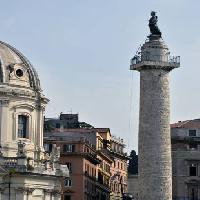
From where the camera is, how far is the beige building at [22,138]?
84.9 metres

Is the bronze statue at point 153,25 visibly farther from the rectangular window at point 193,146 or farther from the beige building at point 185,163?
the rectangular window at point 193,146

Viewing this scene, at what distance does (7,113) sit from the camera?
289 ft

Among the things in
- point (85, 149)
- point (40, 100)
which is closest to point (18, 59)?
point (40, 100)

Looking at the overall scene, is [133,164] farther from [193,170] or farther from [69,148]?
[193,170]

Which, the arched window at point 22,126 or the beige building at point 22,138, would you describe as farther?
the arched window at point 22,126

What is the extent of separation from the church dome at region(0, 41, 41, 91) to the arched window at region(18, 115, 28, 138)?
3.06 metres

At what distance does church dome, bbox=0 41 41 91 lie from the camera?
88438 mm

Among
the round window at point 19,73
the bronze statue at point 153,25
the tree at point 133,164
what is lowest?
the tree at point 133,164

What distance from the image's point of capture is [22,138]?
89.5m

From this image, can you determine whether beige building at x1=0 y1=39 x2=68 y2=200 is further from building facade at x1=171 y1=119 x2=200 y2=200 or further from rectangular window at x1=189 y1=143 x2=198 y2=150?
rectangular window at x1=189 y1=143 x2=198 y2=150

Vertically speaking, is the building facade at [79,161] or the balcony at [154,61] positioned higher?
the balcony at [154,61]

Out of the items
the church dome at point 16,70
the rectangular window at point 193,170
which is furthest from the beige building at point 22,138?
the rectangular window at point 193,170

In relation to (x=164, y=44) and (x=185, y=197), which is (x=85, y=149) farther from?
(x=164, y=44)

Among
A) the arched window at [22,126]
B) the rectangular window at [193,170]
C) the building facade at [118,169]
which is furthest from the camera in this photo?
the building facade at [118,169]
